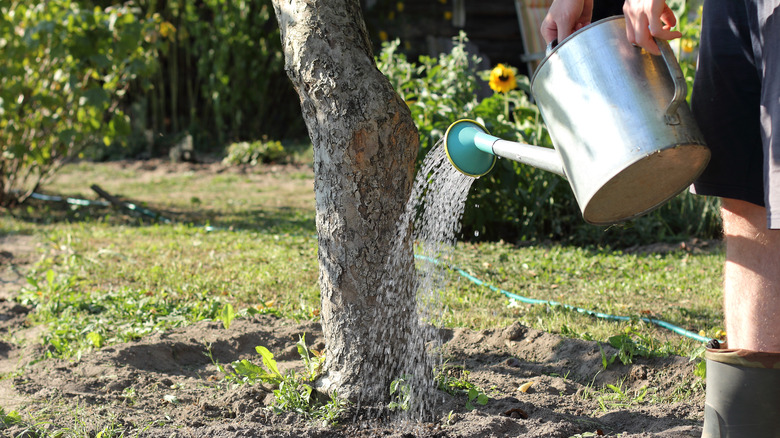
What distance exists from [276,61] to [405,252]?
6996mm

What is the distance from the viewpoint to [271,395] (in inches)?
80.4

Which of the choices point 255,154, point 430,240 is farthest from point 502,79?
point 255,154

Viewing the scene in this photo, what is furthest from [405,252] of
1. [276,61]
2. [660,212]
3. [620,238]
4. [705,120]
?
[276,61]

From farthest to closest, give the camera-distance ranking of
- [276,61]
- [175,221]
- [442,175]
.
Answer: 1. [276,61]
2. [175,221]
3. [442,175]

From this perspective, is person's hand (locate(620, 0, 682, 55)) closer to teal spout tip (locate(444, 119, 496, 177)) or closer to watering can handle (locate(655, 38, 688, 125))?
watering can handle (locate(655, 38, 688, 125))

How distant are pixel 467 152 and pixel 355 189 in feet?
1.02

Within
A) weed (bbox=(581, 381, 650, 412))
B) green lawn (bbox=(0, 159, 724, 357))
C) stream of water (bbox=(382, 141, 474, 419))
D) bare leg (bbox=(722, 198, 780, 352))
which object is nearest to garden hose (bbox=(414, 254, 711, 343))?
green lawn (bbox=(0, 159, 724, 357))

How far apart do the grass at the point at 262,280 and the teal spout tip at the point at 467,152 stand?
658mm

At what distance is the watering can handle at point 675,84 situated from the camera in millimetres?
1416

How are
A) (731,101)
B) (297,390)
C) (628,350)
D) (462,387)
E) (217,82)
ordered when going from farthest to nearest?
(217,82) → (628,350) → (462,387) → (297,390) → (731,101)

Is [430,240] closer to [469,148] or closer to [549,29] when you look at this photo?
[469,148]

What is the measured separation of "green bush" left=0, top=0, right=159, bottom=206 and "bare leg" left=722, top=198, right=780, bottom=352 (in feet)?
13.5

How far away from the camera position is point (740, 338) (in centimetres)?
172

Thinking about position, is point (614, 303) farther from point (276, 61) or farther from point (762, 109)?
point (276, 61)
